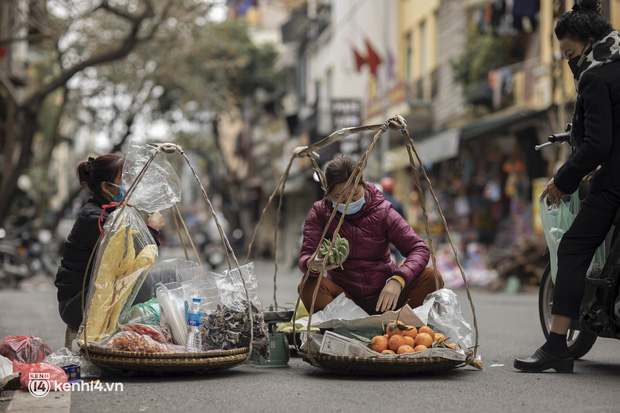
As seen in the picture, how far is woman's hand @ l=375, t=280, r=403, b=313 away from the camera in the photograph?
539cm

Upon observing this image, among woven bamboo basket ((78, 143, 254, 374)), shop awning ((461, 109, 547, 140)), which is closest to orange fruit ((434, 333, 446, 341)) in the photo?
woven bamboo basket ((78, 143, 254, 374))

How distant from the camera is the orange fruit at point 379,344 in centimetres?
514

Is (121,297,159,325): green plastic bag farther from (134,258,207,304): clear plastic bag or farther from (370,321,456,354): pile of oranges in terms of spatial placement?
(370,321,456,354): pile of oranges

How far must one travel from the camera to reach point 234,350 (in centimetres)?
516

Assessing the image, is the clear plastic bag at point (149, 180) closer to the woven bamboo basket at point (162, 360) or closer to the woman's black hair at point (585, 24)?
the woven bamboo basket at point (162, 360)

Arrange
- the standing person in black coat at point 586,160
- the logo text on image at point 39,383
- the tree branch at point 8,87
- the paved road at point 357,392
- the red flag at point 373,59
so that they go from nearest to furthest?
the paved road at point 357,392
the logo text on image at point 39,383
the standing person in black coat at point 586,160
the tree branch at point 8,87
the red flag at point 373,59

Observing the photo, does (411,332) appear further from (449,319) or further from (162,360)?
(162,360)

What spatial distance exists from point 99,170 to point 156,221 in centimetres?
50

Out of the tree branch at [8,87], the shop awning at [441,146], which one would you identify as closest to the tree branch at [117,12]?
the tree branch at [8,87]

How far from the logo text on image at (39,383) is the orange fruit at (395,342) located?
188 centimetres

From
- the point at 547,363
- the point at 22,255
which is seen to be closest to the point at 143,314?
the point at 547,363

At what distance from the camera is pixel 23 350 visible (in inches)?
203

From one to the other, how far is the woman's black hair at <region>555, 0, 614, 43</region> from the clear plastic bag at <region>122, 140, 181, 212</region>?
2508 millimetres

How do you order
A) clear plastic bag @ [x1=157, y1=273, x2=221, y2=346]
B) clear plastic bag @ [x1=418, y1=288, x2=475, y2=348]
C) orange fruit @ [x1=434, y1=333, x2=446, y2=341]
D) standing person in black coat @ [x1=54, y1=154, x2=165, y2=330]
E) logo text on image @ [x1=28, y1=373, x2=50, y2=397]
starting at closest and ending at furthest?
logo text on image @ [x1=28, y1=373, x2=50, y2=397]
orange fruit @ [x1=434, y1=333, x2=446, y2=341]
clear plastic bag @ [x1=157, y1=273, x2=221, y2=346]
clear plastic bag @ [x1=418, y1=288, x2=475, y2=348]
standing person in black coat @ [x1=54, y1=154, x2=165, y2=330]
